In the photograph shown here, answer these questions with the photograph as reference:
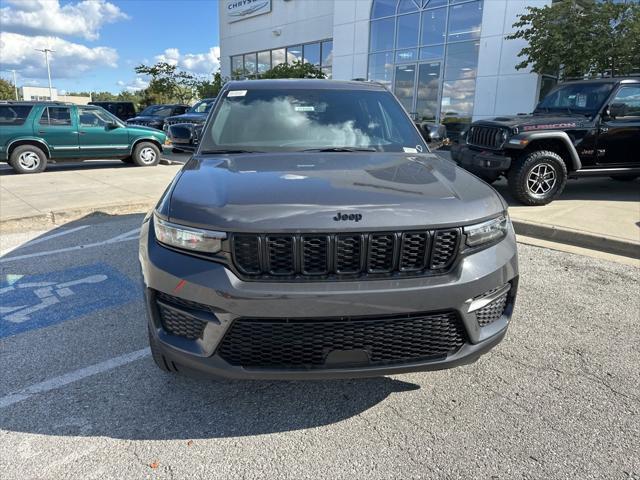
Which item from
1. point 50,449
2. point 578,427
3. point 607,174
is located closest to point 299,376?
point 50,449

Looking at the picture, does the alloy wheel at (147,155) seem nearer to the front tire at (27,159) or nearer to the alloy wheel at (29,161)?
the front tire at (27,159)

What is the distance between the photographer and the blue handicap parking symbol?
3.54 meters

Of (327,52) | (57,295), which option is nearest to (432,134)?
(57,295)

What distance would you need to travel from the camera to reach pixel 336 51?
22.0m

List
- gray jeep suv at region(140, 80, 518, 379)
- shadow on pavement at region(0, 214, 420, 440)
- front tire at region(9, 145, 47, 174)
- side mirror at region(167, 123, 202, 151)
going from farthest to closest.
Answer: front tire at region(9, 145, 47, 174), side mirror at region(167, 123, 202, 151), shadow on pavement at region(0, 214, 420, 440), gray jeep suv at region(140, 80, 518, 379)

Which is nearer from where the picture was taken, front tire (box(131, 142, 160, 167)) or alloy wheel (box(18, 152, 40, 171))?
alloy wheel (box(18, 152, 40, 171))

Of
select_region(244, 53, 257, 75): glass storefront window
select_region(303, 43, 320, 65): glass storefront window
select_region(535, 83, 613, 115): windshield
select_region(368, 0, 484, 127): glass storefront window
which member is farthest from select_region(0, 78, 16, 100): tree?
select_region(535, 83, 613, 115): windshield

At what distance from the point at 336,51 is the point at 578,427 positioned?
72.4ft

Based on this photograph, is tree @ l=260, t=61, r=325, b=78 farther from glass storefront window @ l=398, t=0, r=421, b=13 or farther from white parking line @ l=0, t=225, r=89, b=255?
white parking line @ l=0, t=225, r=89, b=255

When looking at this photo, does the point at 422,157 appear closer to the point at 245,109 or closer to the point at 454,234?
the point at 454,234

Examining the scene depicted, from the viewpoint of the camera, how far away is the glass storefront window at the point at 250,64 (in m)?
30.7

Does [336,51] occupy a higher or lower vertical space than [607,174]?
higher

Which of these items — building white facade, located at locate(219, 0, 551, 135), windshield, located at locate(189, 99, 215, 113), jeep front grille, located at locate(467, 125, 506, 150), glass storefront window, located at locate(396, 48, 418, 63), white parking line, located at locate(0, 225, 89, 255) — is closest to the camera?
white parking line, located at locate(0, 225, 89, 255)

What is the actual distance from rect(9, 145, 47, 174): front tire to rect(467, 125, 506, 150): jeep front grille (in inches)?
393
